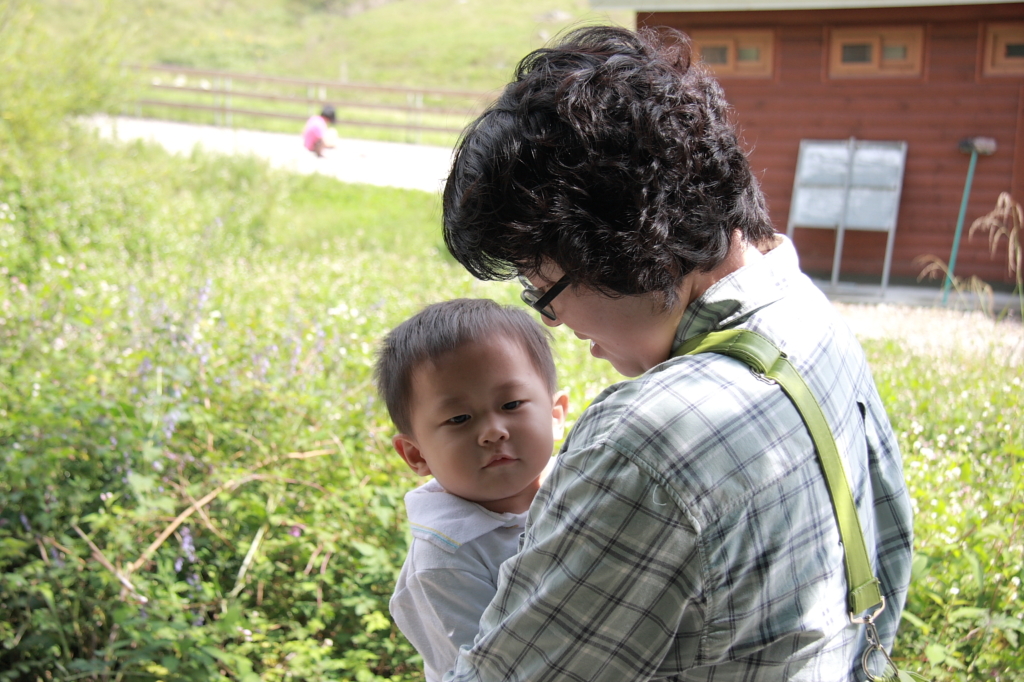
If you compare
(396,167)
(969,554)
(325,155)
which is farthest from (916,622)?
(325,155)

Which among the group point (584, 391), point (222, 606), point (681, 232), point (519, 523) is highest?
point (681, 232)

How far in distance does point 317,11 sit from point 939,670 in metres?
51.8

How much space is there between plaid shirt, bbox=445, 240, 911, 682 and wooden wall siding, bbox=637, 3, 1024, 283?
31.6 feet

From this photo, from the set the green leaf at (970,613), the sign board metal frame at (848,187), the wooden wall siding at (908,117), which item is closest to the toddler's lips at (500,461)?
the green leaf at (970,613)

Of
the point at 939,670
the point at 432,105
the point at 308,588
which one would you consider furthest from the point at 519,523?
the point at 432,105

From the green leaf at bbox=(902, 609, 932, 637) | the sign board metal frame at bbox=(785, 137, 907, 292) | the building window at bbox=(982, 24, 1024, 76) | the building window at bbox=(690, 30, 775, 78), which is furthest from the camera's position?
the building window at bbox=(690, 30, 775, 78)

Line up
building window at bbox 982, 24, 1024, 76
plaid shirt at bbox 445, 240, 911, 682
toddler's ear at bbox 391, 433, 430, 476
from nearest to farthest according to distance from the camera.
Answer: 1. plaid shirt at bbox 445, 240, 911, 682
2. toddler's ear at bbox 391, 433, 430, 476
3. building window at bbox 982, 24, 1024, 76

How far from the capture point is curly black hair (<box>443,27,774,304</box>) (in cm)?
117

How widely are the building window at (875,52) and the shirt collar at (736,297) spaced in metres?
10.9

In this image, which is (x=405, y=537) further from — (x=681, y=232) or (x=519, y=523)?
(x=681, y=232)

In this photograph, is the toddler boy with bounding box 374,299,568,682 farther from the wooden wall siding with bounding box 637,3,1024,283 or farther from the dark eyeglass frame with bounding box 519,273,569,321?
the wooden wall siding with bounding box 637,3,1024,283

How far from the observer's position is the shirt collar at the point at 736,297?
4.02ft

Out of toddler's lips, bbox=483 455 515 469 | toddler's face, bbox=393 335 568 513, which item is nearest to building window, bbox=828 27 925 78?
toddler's face, bbox=393 335 568 513

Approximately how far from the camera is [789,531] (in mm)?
1064
